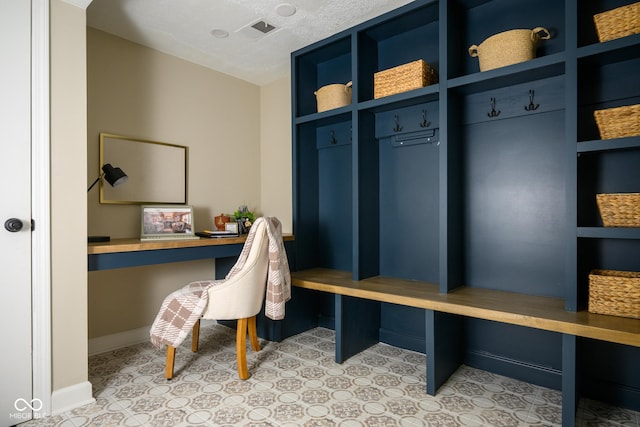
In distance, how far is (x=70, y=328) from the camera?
204 cm

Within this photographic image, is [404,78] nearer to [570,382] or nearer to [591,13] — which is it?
[591,13]

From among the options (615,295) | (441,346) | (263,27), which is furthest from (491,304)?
(263,27)

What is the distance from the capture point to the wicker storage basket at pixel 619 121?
1.78 meters

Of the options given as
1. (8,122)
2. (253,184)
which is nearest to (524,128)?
(253,184)

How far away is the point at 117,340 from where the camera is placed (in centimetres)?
294

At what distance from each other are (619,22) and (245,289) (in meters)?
2.54

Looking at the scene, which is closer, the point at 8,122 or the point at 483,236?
the point at 8,122

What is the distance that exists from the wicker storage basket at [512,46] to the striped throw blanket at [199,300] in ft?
5.76

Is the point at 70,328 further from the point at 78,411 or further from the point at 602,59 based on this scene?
the point at 602,59

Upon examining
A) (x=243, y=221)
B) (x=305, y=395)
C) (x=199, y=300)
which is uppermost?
(x=243, y=221)

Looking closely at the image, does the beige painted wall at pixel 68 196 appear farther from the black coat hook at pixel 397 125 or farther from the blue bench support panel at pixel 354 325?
the black coat hook at pixel 397 125

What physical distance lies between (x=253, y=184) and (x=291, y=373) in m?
2.17

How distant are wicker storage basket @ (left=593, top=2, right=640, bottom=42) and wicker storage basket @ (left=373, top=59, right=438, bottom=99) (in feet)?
3.18

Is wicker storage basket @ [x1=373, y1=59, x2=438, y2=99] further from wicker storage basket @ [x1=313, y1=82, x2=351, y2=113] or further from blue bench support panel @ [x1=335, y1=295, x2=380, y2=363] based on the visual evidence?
blue bench support panel @ [x1=335, y1=295, x2=380, y2=363]
